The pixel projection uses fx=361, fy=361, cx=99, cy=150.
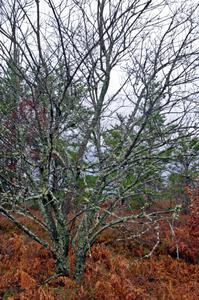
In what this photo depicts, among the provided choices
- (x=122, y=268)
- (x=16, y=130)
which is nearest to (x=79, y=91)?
(x=16, y=130)

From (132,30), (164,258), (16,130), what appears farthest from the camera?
(164,258)

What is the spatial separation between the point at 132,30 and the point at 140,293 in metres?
4.25

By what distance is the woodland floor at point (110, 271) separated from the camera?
5.91 metres

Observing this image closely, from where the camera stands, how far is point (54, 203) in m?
5.38

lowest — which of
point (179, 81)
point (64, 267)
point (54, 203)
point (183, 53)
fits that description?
point (64, 267)

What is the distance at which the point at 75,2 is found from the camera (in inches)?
192

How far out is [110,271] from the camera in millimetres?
7574

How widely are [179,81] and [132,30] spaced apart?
100 cm

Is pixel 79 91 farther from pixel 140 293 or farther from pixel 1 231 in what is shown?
pixel 1 231

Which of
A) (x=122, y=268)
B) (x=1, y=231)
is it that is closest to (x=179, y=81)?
(x=122, y=268)

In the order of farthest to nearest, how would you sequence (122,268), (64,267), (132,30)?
(122,268), (64,267), (132,30)

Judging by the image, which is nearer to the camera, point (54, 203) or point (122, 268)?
point (54, 203)

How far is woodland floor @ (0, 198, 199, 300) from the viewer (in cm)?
591

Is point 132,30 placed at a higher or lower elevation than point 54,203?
higher
